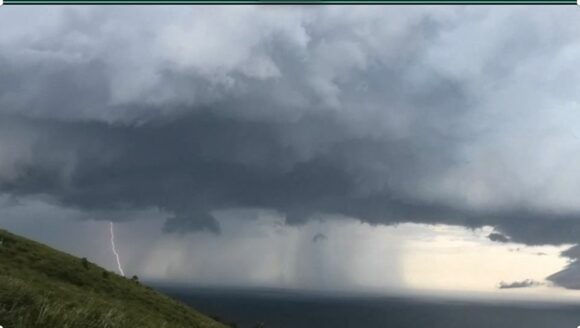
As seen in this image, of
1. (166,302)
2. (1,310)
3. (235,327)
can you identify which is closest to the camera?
(1,310)

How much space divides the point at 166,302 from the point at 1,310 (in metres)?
38.7

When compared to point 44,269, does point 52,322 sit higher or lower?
lower

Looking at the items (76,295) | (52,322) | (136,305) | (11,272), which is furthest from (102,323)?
(136,305)

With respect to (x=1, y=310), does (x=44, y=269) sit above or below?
above

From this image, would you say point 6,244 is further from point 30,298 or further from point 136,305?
point 30,298

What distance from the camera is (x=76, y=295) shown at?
35.3m

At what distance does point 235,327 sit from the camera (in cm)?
6775

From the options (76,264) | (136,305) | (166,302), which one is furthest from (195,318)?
(76,264)

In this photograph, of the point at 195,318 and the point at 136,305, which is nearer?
the point at 136,305

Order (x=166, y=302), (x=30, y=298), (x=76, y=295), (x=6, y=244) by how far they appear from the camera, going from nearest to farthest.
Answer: (x=30, y=298), (x=76, y=295), (x=6, y=244), (x=166, y=302)

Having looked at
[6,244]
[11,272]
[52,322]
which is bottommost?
[52,322]

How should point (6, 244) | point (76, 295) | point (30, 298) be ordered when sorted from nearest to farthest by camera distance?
point (30, 298)
point (76, 295)
point (6, 244)

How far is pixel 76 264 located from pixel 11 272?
10791 millimetres

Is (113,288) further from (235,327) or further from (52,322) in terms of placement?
(52,322)
